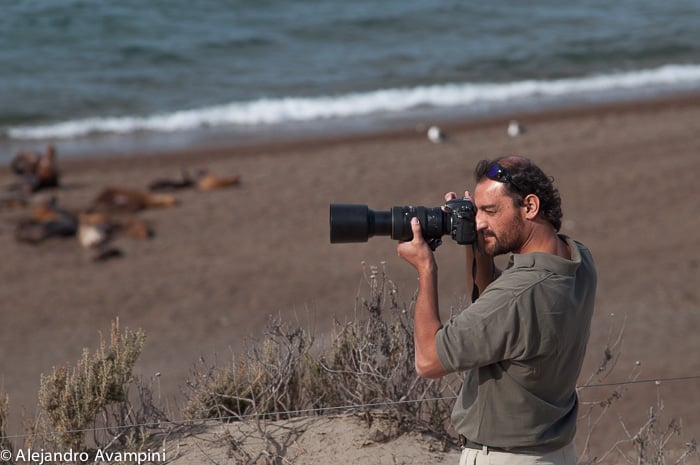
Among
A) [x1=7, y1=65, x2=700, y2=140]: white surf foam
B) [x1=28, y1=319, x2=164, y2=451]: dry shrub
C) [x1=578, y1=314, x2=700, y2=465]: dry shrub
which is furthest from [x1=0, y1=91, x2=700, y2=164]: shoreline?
[x1=28, y1=319, x2=164, y2=451]: dry shrub

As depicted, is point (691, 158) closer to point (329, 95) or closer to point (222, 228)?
point (222, 228)

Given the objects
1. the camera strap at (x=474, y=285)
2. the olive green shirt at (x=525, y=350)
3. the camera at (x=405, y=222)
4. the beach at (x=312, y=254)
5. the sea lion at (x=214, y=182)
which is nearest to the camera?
the olive green shirt at (x=525, y=350)

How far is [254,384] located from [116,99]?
14039mm

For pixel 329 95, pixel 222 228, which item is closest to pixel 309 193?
pixel 222 228

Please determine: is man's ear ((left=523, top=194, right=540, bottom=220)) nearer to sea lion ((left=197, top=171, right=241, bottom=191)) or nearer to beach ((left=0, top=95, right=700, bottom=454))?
beach ((left=0, top=95, right=700, bottom=454))

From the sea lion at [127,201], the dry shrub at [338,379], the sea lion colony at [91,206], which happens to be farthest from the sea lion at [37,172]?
the dry shrub at [338,379]

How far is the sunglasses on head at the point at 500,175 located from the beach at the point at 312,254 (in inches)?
85.2

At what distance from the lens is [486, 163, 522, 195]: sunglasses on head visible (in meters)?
2.79

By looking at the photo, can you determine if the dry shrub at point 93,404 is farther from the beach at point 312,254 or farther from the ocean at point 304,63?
the ocean at point 304,63

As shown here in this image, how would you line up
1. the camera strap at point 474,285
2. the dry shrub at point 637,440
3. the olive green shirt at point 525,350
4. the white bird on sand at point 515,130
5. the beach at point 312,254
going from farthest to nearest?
the white bird on sand at point 515,130
the beach at point 312,254
the dry shrub at point 637,440
the camera strap at point 474,285
the olive green shirt at point 525,350

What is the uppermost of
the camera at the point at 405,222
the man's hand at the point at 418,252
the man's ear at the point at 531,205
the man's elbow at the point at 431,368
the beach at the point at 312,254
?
the man's ear at the point at 531,205

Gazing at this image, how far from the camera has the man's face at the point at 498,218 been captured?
9.23 ft

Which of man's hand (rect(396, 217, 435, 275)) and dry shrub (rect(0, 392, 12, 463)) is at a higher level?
man's hand (rect(396, 217, 435, 275))

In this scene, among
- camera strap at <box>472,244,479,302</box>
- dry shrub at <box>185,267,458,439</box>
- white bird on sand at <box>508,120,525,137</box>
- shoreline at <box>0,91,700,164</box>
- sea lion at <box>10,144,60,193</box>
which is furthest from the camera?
shoreline at <box>0,91,700,164</box>
